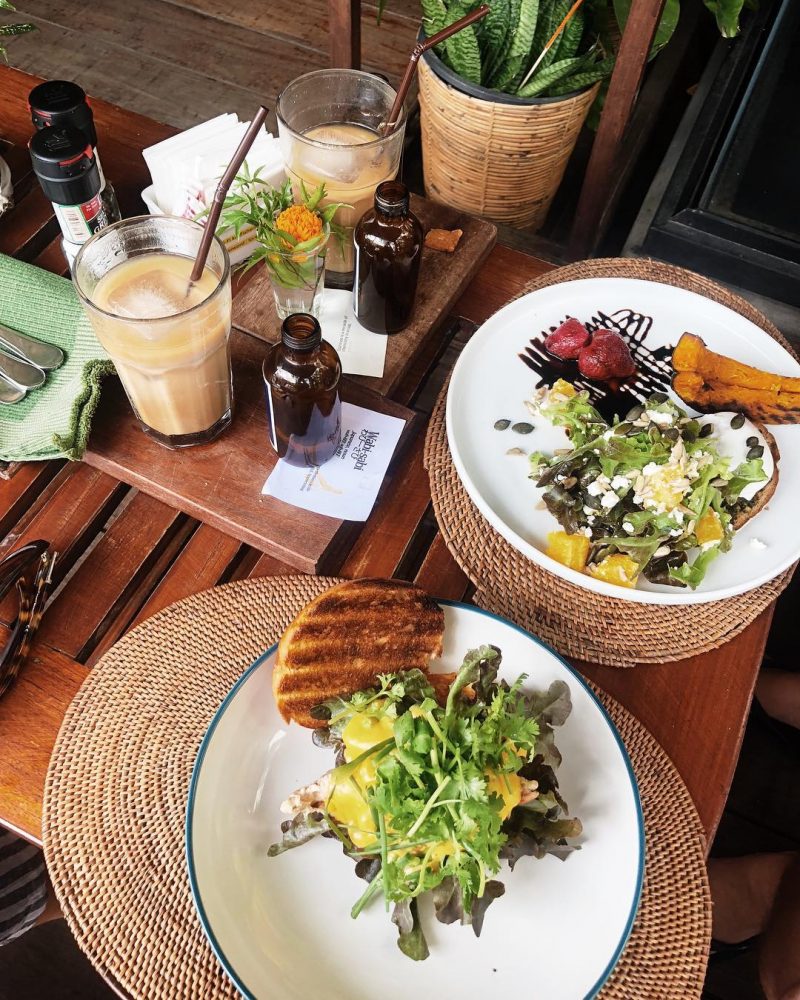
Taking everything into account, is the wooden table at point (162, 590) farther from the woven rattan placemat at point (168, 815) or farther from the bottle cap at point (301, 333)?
the bottle cap at point (301, 333)

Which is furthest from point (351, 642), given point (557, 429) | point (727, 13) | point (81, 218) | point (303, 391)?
point (727, 13)

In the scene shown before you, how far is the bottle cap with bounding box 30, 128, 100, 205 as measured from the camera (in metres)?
0.95

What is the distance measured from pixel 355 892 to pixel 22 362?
77 cm

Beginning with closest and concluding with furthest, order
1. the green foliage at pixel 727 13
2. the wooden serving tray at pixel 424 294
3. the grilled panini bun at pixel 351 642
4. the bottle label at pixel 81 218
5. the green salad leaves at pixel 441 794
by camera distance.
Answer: the green salad leaves at pixel 441 794, the grilled panini bun at pixel 351 642, the bottle label at pixel 81 218, the wooden serving tray at pixel 424 294, the green foliage at pixel 727 13

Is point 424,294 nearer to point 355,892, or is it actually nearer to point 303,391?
point 303,391

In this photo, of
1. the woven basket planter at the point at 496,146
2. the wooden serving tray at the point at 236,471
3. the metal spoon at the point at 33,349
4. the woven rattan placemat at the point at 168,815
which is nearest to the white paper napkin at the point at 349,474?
the wooden serving tray at the point at 236,471

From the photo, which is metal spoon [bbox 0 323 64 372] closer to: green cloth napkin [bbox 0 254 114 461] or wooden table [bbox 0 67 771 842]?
green cloth napkin [bbox 0 254 114 461]

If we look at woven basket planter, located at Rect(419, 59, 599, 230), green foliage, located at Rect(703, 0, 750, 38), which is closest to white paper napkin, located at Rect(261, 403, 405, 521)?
woven basket planter, located at Rect(419, 59, 599, 230)

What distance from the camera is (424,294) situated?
1.16 m

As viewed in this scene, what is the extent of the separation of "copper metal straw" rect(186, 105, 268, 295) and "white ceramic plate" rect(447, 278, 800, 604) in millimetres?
345

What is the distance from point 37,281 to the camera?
1099 millimetres

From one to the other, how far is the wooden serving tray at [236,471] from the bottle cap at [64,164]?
0.24 m

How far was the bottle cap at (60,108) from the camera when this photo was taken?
1005 millimetres

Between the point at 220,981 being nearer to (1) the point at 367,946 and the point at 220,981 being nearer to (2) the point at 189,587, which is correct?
(1) the point at 367,946
